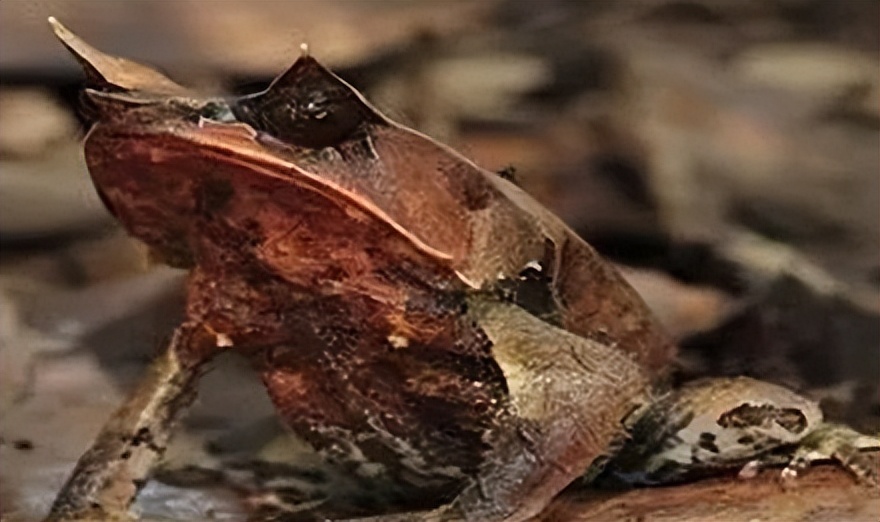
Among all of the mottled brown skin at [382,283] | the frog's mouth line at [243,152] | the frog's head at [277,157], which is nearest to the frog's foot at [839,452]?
the mottled brown skin at [382,283]

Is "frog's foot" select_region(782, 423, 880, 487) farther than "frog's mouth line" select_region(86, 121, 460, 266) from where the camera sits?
Yes

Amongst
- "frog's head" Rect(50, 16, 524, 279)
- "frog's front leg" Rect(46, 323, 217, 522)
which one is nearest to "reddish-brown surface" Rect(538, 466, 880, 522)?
"frog's head" Rect(50, 16, 524, 279)

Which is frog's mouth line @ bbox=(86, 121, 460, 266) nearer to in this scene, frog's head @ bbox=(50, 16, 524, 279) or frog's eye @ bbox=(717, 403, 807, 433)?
frog's head @ bbox=(50, 16, 524, 279)

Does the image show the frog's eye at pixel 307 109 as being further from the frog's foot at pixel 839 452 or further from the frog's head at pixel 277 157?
the frog's foot at pixel 839 452

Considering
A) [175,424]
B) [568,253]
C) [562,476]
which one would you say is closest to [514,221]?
[568,253]

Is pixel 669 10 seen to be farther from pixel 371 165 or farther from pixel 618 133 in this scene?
pixel 371 165

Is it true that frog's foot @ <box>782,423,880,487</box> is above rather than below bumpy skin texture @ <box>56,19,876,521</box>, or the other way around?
below

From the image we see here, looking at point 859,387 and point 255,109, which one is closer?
point 255,109
